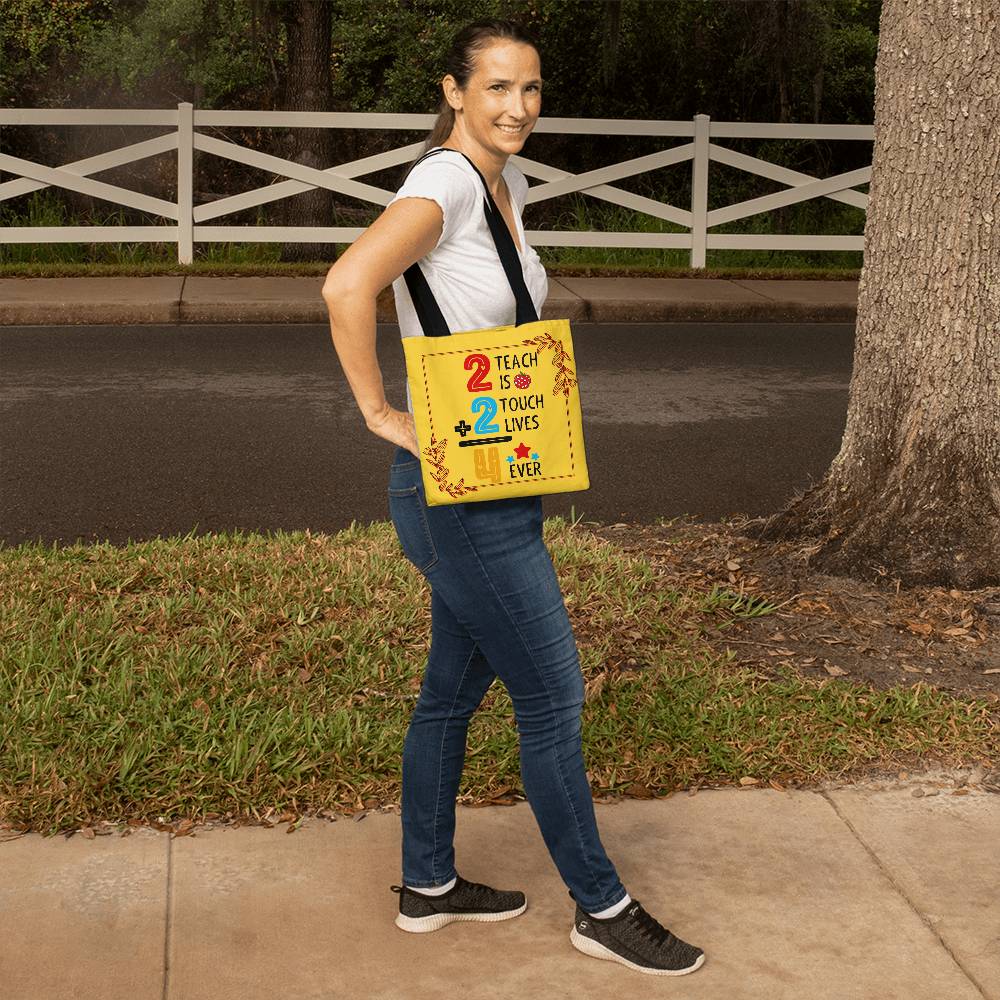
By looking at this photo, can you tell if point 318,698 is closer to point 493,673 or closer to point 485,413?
point 493,673

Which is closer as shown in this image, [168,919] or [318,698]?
[168,919]

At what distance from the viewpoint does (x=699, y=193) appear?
47.7ft

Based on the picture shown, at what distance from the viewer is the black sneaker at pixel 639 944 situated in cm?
326

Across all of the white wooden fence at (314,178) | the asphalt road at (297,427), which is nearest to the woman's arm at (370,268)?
the asphalt road at (297,427)

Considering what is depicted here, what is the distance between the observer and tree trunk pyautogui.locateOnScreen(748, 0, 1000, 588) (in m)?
5.29

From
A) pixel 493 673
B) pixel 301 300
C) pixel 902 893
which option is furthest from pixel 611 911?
pixel 301 300

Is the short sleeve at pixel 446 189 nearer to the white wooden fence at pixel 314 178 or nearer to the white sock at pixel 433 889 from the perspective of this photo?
the white sock at pixel 433 889

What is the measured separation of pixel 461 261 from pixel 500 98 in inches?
12.6

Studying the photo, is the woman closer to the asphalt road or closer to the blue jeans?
the blue jeans

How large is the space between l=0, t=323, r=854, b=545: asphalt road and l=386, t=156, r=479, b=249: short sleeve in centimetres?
390

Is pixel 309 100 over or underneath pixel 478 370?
over

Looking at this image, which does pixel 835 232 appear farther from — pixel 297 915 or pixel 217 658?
pixel 297 915

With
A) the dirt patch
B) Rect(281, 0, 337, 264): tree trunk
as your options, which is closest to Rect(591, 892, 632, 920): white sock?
the dirt patch

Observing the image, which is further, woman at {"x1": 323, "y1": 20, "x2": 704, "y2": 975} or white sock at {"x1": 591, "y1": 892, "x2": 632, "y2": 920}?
white sock at {"x1": 591, "y1": 892, "x2": 632, "y2": 920}
